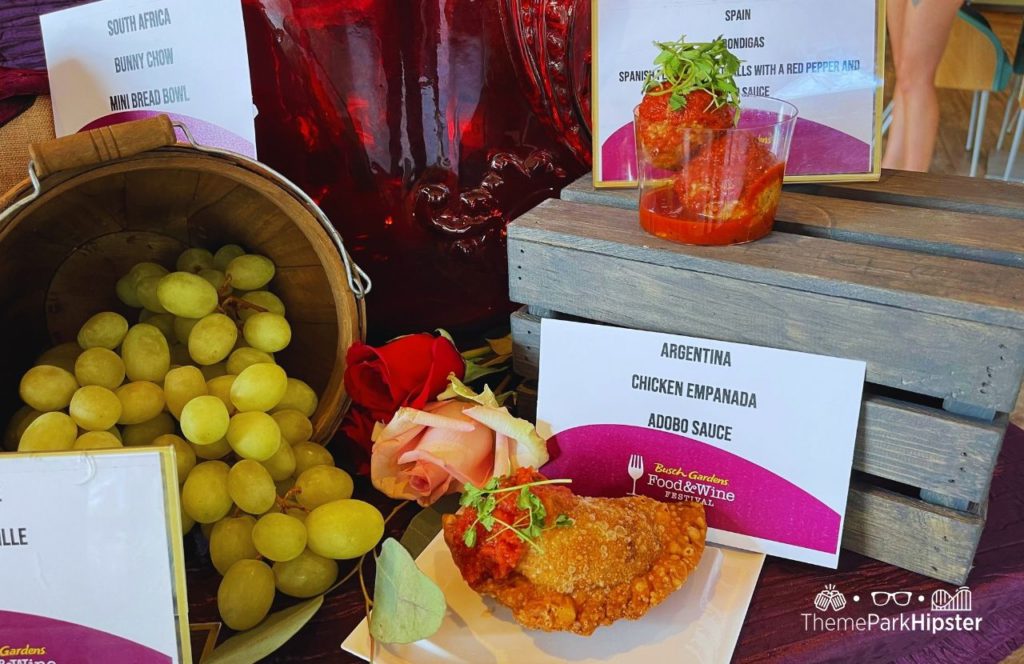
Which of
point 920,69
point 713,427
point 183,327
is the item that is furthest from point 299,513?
point 920,69

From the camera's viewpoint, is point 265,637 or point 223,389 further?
point 223,389

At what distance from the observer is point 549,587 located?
57 centimetres

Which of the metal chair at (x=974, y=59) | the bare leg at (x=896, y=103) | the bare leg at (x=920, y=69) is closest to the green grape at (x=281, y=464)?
the bare leg at (x=896, y=103)

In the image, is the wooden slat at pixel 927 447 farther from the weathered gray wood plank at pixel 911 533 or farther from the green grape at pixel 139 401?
the green grape at pixel 139 401

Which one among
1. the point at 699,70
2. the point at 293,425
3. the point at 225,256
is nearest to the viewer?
the point at 699,70

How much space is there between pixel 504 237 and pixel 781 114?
0.35 meters

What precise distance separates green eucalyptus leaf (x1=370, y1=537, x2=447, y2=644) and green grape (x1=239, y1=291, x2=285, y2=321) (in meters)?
0.32

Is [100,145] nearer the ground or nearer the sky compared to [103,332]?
nearer the sky

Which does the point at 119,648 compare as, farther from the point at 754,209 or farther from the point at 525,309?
the point at 754,209

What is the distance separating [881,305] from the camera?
0.59m

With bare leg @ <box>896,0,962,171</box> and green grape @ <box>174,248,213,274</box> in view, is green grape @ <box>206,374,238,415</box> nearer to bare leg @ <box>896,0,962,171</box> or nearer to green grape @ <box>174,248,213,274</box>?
green grape @ <box>174,248,213,274</box>

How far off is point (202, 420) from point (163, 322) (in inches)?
8.0

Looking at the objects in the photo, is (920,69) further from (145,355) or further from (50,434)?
(50,434)

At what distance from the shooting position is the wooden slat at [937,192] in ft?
2.43
